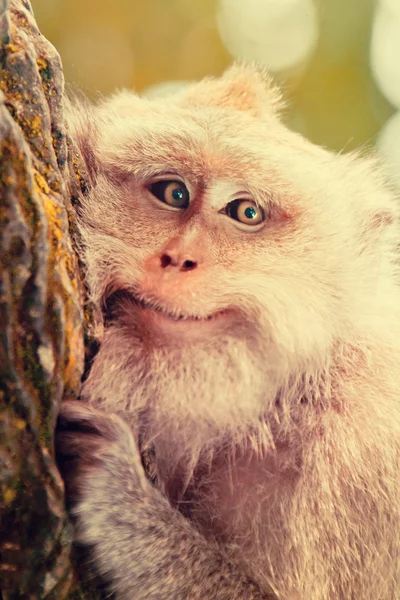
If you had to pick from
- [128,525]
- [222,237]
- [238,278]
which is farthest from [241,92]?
[128,525]

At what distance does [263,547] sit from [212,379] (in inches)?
20.0

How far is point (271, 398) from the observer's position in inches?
72.1

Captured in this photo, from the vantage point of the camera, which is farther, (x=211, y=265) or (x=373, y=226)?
(x=373, y=226)

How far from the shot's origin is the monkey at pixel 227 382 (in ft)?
5.23

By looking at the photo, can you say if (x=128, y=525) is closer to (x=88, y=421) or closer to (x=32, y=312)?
(x=88, y=421)

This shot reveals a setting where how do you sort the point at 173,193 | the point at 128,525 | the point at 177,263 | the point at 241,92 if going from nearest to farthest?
the point at 128,525 < the point at 177,263 < the point at 173,193 < the point at 241,92

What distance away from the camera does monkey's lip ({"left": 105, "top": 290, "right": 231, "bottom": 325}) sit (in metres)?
1.65

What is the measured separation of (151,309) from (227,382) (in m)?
0.29

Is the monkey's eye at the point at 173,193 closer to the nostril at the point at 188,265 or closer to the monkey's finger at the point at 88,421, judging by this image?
the nostril at the point at 188,265

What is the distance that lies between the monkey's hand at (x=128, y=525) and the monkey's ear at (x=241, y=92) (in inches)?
55.7

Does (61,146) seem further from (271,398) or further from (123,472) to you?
(271,398)

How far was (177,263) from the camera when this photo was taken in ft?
5.52

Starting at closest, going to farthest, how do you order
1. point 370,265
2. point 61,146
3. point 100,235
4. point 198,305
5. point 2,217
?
1. point 2,217
2. point 61,146
3. point 198,305
4. point 100,235
5. point 370,265

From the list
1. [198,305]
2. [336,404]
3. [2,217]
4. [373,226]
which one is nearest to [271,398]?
[336,404]
